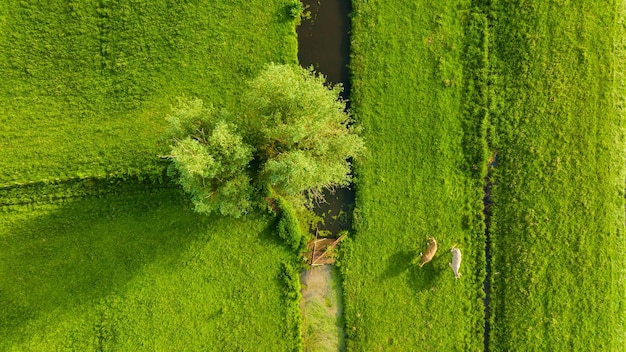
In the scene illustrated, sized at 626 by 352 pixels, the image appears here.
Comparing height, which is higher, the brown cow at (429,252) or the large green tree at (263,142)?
the large green tree at (263,142)

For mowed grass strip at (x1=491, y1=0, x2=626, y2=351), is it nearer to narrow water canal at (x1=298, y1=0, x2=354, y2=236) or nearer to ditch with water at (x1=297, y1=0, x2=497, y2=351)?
ditch with water at (x1=297, y1=0, x2=497, y2=351)

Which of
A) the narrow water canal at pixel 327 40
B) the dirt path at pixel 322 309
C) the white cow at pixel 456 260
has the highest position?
the narrow water canal at pixel 327 40

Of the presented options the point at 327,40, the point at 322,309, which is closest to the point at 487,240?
the point at 322,309

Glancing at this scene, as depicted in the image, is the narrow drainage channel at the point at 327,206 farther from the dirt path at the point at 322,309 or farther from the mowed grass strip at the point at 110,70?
the mowed grass strip at the point at 110,70

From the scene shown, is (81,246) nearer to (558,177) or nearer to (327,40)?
(327,40)

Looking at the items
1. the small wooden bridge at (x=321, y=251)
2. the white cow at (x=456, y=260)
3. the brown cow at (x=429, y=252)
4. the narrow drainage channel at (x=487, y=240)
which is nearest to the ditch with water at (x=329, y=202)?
the narrow drainage channel at (x=487, y=240)

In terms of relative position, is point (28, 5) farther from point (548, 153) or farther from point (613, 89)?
point (613, 89)
